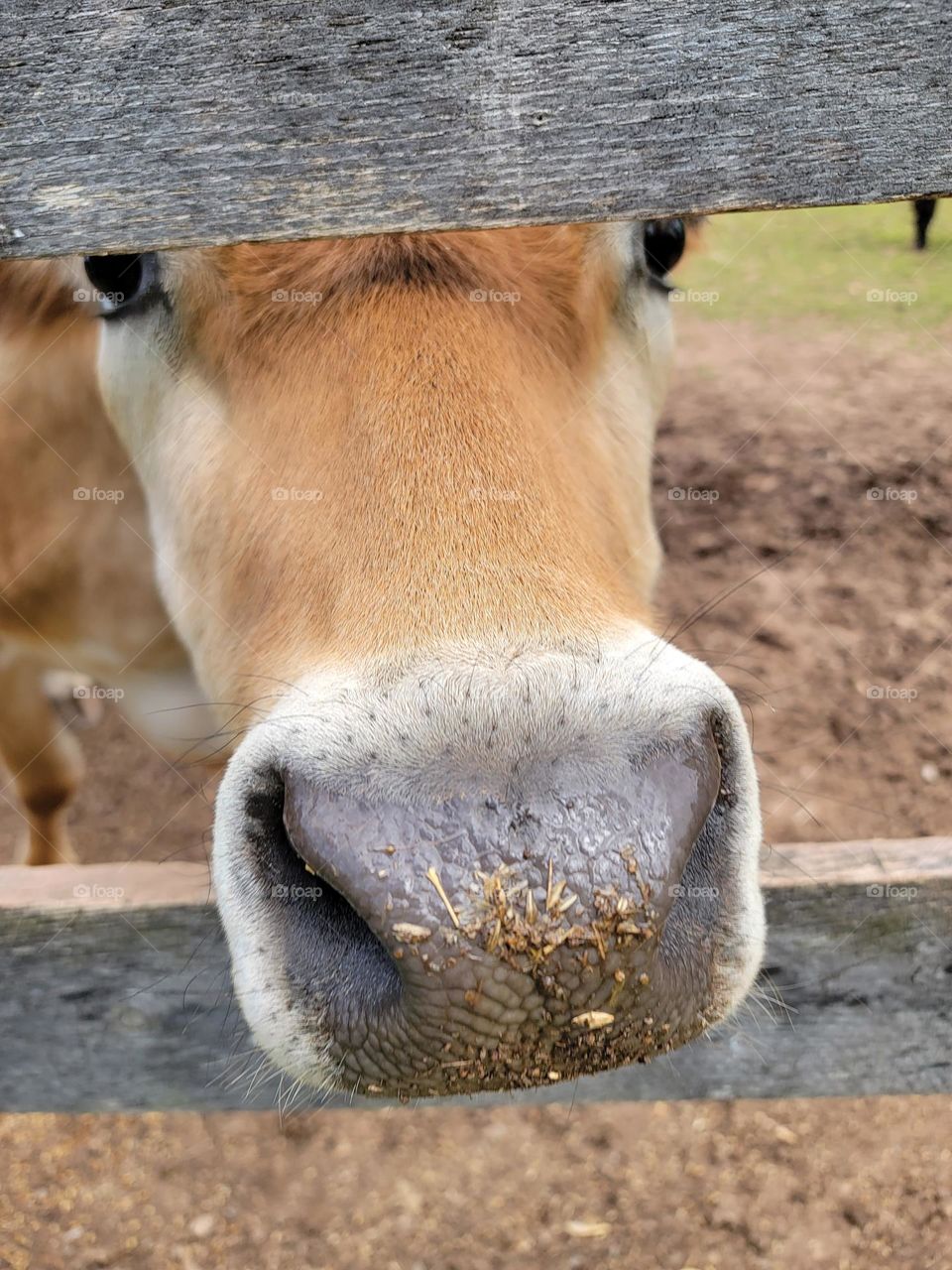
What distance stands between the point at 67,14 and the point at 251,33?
0.19 m

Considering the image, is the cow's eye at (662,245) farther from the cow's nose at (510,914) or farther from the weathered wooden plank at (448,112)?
the cow's nose at (510,914)

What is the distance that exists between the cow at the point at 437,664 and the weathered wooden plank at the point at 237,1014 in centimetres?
25

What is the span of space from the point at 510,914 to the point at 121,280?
5.35ft

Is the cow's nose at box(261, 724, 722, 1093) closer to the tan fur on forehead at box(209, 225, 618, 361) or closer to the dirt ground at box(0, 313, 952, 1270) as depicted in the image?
the dirt ground at box(0, 313, 952, 1270)


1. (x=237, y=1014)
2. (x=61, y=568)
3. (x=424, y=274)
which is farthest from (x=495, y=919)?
(x=61, y=568)

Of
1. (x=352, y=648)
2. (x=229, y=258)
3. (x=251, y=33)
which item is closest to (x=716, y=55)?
(x=251, y=33)

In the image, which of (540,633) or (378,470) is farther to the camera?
(378,470)

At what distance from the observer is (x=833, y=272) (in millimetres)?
8266

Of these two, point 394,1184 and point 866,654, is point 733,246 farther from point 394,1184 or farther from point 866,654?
point 394,1184

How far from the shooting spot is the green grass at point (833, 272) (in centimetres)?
685

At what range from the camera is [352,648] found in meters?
1.50

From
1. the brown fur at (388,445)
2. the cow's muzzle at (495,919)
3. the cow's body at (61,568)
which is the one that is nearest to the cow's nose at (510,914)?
the cow's muzzle at (495,919)

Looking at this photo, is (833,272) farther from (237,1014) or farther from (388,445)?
(237,1014)

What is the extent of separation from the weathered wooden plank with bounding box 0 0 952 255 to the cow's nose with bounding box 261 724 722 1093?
0.67m
